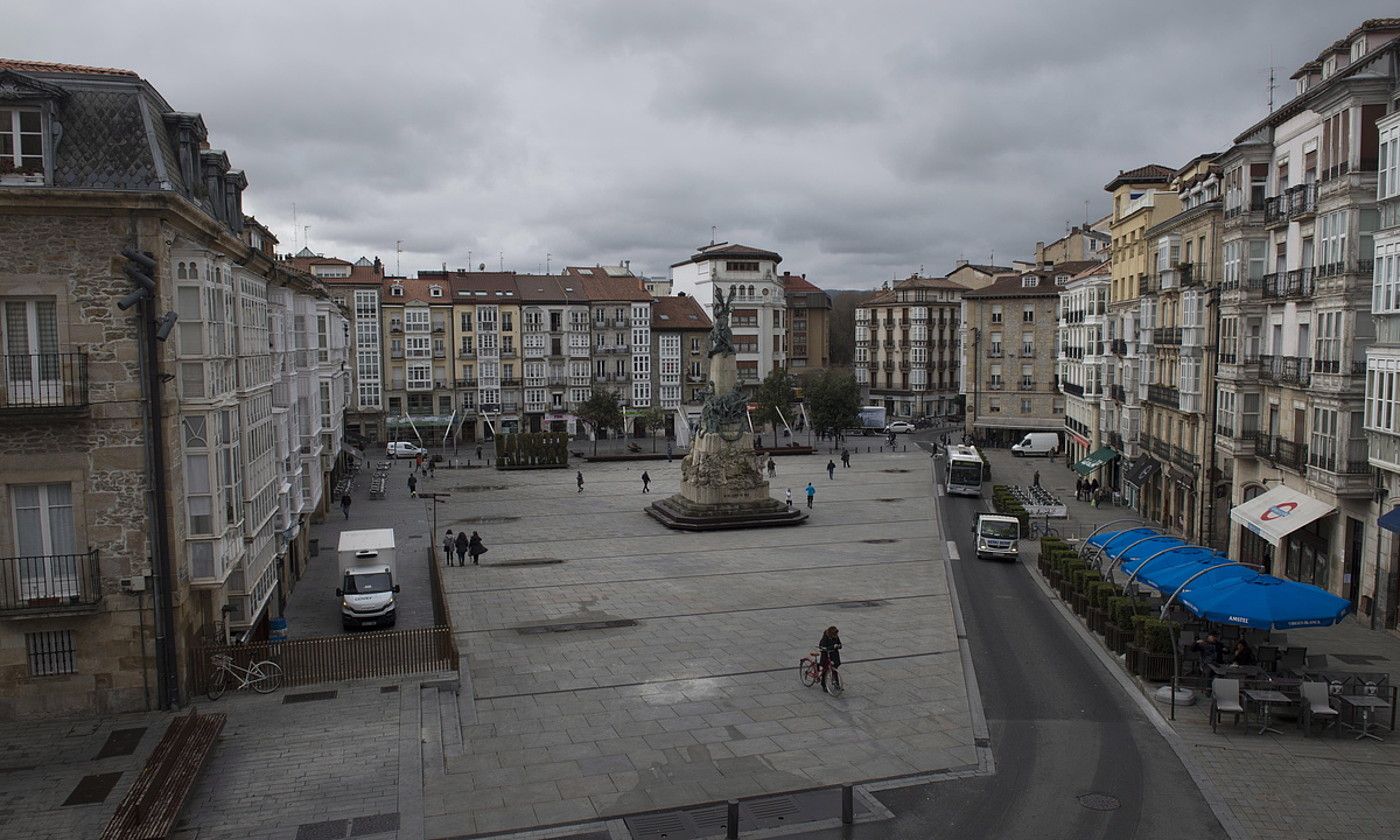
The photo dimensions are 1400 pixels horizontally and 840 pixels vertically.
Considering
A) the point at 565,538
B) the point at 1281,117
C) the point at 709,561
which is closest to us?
the point at 1281,117

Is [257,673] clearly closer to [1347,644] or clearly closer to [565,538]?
[565,538]

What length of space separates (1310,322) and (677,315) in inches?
2616

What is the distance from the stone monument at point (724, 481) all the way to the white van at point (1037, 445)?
118 feet

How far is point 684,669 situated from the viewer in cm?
2131

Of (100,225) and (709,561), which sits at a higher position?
(100,225)

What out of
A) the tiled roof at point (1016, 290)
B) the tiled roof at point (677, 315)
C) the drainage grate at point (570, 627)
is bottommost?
the drainage grate at point (570, 627)

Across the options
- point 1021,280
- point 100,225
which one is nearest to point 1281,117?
point 100,225

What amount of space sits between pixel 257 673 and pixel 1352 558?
86.8 feet

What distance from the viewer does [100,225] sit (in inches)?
684

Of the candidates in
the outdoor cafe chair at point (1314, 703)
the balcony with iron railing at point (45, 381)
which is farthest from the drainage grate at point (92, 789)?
the outdoor cafe chair at point (1314, 703)

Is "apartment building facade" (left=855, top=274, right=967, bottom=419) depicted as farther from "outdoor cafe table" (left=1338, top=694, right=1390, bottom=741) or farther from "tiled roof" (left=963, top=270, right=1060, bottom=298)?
"outdoor cafe table" (left=1338, top=694, right=1390, bottom=741)

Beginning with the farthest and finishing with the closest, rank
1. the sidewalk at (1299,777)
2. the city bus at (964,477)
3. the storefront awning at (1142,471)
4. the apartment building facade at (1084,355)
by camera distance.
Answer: the apartment building facade at (1084,355) → the city bus at (964,477) → the storefront awning at (1142,471) → the sidewalk at (1299,777)

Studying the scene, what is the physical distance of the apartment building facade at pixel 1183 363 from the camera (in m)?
38.5

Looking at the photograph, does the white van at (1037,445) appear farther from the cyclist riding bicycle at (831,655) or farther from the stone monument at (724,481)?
the cyclist riding bicycle at (831,655)
